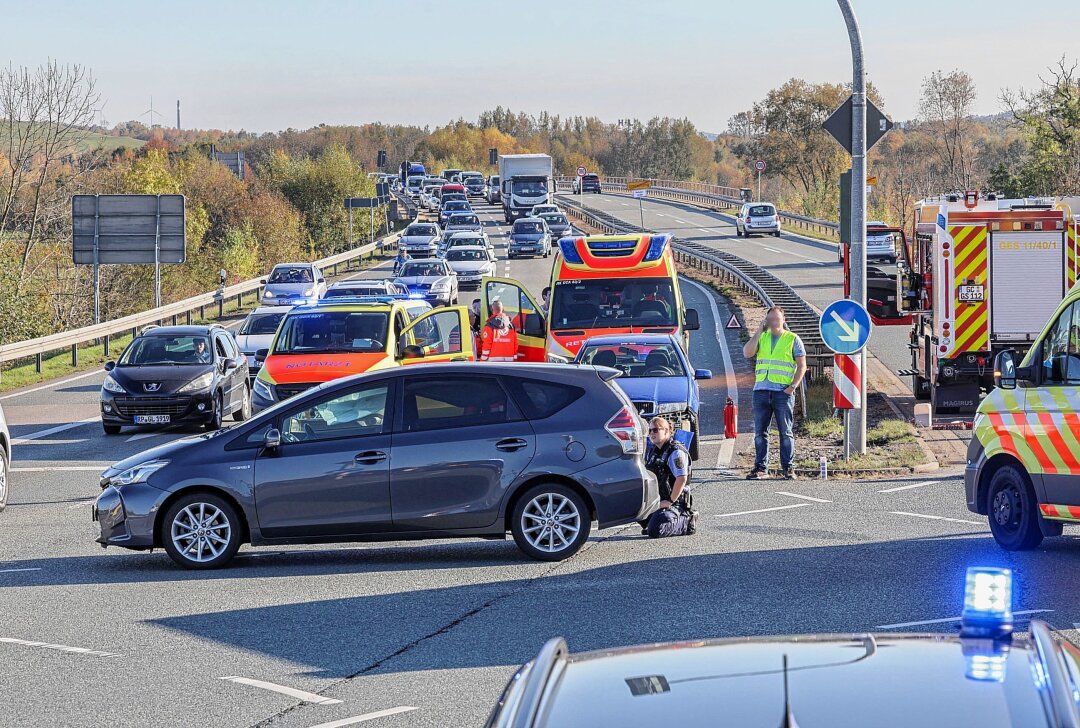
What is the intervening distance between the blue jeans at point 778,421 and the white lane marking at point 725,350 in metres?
5.19

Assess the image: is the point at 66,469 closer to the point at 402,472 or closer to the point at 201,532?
the point at 201,532

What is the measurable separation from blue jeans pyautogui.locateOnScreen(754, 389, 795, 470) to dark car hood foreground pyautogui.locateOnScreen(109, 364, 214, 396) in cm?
915

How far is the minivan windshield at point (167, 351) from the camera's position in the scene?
2295cm

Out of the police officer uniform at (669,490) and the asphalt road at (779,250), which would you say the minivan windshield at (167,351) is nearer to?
the police officer uniform at (669,490)

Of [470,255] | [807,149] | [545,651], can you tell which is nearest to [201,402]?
[545,651]

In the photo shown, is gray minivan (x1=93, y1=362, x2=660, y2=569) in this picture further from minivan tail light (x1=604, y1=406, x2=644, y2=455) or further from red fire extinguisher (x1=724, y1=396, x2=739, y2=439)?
red fire extinguisher (x1=724, y1=396, x2=739, y2=439)

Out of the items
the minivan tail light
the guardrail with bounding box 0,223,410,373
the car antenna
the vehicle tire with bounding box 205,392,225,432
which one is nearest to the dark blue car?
the minivan tail light

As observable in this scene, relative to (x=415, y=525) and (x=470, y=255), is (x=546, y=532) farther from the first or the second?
(x=470, y=255)

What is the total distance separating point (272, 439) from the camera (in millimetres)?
11727

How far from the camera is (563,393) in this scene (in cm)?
1198

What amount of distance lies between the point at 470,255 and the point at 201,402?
29451 millimetres

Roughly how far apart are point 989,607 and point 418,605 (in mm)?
7174

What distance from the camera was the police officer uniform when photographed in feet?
41.8

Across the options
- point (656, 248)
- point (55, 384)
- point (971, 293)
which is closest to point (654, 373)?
point (656, 248)
